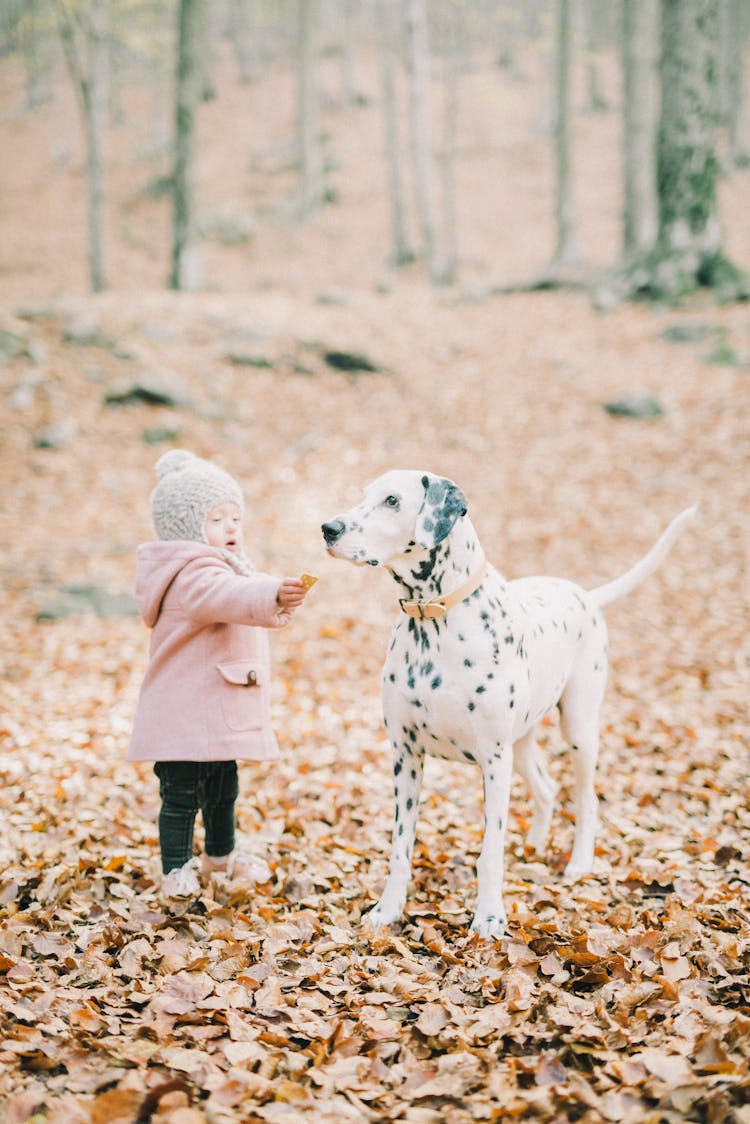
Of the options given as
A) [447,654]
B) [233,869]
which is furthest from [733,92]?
[233,869]

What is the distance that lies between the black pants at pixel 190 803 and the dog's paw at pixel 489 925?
124cm

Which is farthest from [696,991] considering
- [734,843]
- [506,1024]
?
[734,843]

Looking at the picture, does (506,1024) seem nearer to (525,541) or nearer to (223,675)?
(223,675)

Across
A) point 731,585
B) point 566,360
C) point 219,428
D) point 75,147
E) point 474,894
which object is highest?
point 75,147

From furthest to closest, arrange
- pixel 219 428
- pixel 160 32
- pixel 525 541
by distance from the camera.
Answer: pixel 160 32 < pixel 219 428 < pixel 525 541

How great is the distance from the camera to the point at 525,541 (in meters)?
9.51

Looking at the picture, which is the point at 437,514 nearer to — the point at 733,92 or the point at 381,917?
the point at 381,917

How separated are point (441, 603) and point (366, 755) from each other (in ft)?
9.28

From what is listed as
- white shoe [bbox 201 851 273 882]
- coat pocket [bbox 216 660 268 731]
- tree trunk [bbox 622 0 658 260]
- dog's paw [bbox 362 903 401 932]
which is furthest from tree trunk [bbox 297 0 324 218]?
dog's paw [bbox 362 903 401 932]

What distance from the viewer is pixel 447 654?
3.40 meters

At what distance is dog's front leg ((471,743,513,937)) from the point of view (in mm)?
3500

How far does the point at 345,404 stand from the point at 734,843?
30.1ft

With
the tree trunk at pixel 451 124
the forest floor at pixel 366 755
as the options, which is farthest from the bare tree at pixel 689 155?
the tree trunk at pixel 451 124

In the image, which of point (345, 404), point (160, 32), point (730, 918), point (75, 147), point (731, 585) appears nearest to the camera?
point (730, 918)
